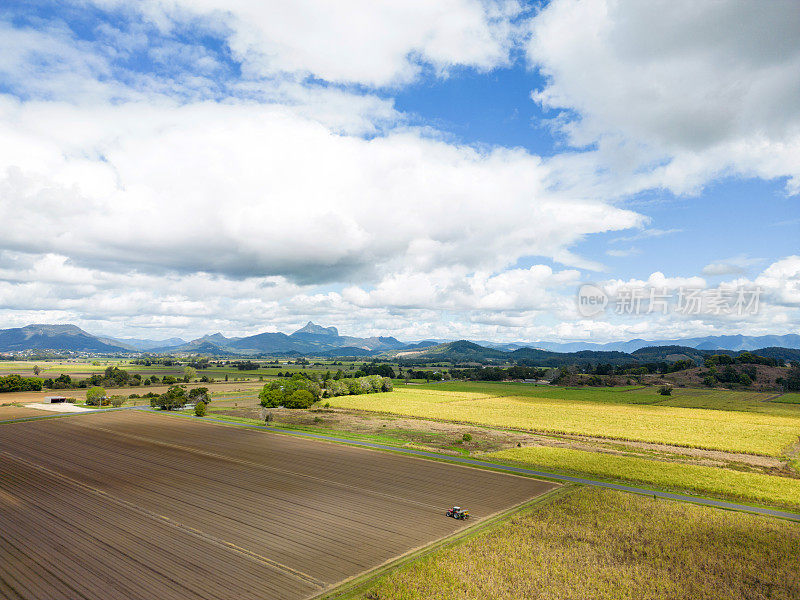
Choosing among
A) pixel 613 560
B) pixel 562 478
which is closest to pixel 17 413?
pixel 562 478

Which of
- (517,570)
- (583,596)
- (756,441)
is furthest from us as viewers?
(756,441)

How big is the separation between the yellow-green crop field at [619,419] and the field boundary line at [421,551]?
4546 cm

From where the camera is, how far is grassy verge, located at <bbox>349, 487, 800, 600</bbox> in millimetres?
29047

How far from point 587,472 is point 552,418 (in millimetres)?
49914

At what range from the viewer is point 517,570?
31.5 meters

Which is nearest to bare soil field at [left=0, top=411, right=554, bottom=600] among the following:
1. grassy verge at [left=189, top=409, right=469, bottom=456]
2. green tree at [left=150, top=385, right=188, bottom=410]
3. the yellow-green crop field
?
grassy verge at [left=189, top=409, right=469, bottom=456]

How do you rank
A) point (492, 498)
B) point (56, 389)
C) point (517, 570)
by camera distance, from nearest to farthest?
point (517, 570) → point (492, 498) → point (56, 389)

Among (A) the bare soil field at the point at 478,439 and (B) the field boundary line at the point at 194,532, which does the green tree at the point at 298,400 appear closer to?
(A) the bare soil field at the point at 478,439

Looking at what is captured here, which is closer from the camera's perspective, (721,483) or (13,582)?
→ (13,582)

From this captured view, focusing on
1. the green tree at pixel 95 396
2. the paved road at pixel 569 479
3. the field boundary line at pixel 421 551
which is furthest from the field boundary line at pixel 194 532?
the green tree at pixel 95 396

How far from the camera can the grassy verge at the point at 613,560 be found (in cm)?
2905

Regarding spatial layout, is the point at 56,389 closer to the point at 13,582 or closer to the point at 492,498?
the point at 13,582

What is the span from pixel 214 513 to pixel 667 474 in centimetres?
5645

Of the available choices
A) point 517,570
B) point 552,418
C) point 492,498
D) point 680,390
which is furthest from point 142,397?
point 680,390
